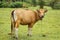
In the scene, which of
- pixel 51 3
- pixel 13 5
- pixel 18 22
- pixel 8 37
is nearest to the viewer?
pixel 18 22

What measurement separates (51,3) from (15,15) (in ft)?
94.9

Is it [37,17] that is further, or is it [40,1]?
[40,1]

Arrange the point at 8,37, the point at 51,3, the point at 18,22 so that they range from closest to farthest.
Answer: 1. the point at 18,22
2. the point at 8,37
3. the point at 51,3

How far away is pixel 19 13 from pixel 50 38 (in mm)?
2027

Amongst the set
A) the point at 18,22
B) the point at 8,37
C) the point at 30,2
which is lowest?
the point at 30,2

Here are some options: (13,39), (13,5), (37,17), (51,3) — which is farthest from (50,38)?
(51,3)

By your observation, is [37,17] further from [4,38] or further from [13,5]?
[13,5]

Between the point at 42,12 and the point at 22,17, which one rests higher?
the point at 42,12

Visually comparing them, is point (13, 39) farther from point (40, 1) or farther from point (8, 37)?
point (40, 1)

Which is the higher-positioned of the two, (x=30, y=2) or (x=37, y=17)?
(x=37, y=17)

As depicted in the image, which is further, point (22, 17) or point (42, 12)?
point (42, 12)

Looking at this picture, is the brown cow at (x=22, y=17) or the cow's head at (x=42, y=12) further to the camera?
the cow's head at (x=42, y=12)

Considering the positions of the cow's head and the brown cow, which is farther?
the cow's head

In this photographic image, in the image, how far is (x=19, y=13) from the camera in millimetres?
9938
